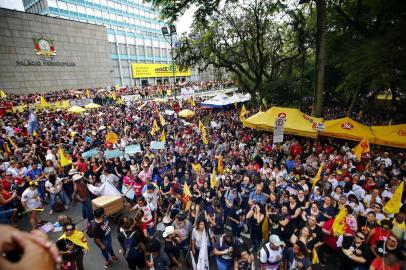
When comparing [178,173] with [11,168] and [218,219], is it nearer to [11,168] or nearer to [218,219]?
[218,219]

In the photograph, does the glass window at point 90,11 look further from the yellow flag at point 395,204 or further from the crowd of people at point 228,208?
the yellow flag at point 395,204

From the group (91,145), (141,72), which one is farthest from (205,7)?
(141,72)

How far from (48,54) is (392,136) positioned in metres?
44.6

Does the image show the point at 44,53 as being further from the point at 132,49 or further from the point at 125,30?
the point at 125,30

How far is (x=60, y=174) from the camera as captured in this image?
987 centimetres

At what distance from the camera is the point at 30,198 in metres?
7.44

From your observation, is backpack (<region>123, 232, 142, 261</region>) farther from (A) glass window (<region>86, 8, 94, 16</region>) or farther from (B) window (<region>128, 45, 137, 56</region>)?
(A) glass window (<region>86, 8, 94, 16</region>)

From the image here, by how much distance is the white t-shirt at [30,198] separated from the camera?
7383mm

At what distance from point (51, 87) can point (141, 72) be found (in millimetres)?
24903

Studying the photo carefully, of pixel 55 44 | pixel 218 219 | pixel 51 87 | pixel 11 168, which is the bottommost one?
pixel 218 219

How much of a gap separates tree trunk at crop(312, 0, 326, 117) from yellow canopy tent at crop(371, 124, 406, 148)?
12.8ft

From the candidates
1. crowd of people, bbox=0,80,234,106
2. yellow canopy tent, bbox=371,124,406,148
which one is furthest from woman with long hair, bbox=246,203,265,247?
crowd of people, bbox=0,80,234,106

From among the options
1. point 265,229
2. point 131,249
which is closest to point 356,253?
point 265,229

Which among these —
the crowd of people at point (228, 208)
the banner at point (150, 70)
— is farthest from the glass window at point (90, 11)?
the crowd of people at point (228, 208)
